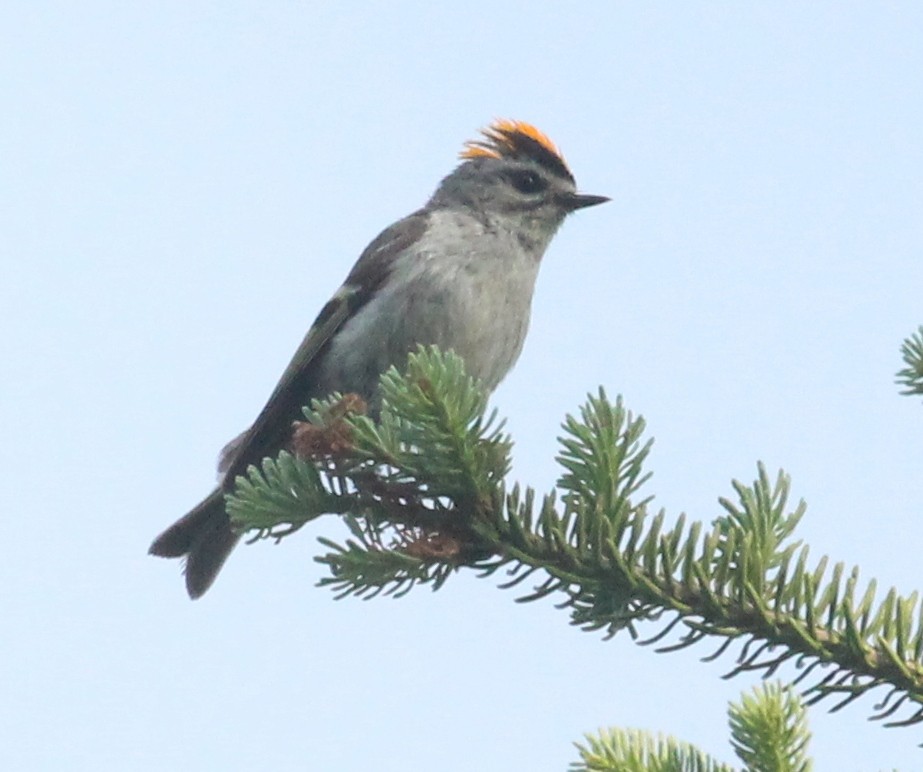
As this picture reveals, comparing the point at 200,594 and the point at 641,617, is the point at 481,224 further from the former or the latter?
the point at 641,617

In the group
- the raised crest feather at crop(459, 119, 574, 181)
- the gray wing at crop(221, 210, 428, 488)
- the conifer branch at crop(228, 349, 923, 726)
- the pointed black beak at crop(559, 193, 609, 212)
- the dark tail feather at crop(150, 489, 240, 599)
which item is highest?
the raised crest feather at crop(459, 119, 574, 181)

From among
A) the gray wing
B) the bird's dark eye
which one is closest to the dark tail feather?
the gray wing

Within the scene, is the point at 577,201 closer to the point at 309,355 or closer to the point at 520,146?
the point at 520,146

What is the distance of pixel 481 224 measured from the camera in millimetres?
6102

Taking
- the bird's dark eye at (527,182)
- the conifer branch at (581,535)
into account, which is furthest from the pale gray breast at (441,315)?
the conifer branch at (581,535)

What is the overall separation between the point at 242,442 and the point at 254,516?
2.65 m

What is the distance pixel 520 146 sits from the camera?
22.0 feet

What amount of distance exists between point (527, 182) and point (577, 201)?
0.90ft

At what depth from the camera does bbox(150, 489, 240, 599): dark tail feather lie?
5.23 metres

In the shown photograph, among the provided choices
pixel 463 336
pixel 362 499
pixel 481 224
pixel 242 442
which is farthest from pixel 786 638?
pixel 481 224

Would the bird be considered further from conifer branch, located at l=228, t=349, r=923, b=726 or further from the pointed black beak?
conifer branch, located at l=228, t=349, r=923, b=726

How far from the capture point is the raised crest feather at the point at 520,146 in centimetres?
662

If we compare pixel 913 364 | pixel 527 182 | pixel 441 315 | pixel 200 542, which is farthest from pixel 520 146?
pixel 913 364

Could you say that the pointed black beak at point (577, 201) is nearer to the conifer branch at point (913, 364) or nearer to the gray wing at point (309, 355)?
the gray wing at point (309, 355)
